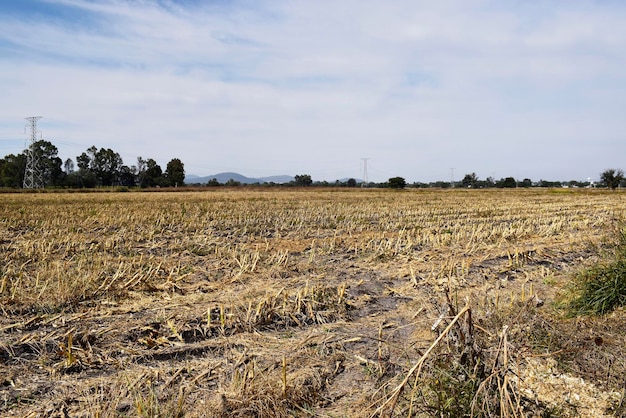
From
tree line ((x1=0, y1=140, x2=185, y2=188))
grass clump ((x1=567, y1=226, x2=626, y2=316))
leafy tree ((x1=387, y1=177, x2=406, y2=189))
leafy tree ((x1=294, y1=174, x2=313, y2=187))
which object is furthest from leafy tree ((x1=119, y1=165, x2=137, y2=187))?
grass clump ((x1=567, y1=226, x2=626, y2=316))

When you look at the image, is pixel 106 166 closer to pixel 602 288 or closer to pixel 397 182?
pixel 397 182

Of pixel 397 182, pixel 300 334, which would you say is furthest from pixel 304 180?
pixel 300 334

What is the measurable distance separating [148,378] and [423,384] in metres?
2.41

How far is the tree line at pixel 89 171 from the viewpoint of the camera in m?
80.0

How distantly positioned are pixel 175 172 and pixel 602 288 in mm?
95850

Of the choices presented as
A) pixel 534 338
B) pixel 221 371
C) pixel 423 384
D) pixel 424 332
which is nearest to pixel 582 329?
pixel 534 338

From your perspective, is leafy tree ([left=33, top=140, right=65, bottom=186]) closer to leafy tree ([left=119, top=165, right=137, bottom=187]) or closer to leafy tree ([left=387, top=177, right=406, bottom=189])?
leafy tree ([left=119, top=165, right=137, bottom=187])

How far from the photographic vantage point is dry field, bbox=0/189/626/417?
123 inches

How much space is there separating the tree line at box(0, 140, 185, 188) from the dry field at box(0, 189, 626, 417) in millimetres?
72749

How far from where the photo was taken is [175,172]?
9419 centimetres

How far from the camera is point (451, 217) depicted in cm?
1892

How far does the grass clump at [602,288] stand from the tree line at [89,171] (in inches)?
3026

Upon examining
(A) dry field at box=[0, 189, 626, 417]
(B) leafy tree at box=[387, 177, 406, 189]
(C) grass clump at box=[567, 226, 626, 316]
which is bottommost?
(A) dry field at box=[0, 189, 626, 417]

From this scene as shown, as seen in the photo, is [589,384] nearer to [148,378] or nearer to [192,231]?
[148,378]
